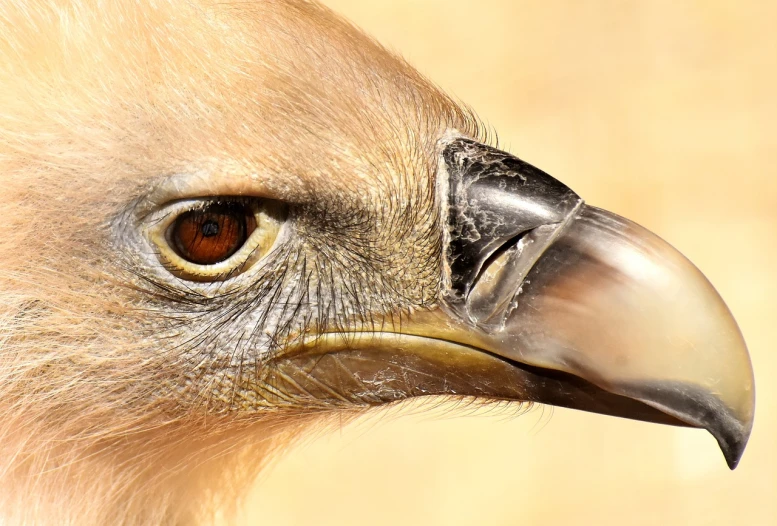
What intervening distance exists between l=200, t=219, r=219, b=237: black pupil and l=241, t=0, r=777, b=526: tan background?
246 centimetres

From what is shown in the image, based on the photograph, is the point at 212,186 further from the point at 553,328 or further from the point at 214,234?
the point at 553,328

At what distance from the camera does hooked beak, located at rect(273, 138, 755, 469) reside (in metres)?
1.64

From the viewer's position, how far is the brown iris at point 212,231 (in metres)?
1.68

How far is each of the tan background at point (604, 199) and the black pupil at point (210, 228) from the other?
8.06 ft

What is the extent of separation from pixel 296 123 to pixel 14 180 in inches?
19.9

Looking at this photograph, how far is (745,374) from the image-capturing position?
5.56 ft

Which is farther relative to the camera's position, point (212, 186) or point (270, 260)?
point (270, 260)

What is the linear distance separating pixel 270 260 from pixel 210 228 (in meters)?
0.13

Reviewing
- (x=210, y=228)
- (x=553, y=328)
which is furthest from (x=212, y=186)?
(x=553, y=328)

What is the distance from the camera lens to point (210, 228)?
1.69 meters

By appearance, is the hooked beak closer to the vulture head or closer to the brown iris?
the vulture head

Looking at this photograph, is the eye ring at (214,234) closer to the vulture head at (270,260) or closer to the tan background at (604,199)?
the vulture head at (270,260)

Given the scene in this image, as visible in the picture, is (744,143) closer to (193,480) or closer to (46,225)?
(193,480)

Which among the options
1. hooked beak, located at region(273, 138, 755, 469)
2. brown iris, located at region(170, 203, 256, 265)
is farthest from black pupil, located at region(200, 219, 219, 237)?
hooked beak, located at region(273, 138, 755, 469)
